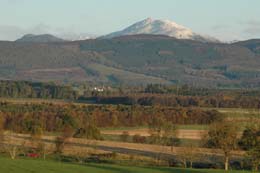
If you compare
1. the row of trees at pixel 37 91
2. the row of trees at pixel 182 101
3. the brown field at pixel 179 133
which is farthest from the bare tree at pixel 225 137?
the row of trees at pixel 37 91

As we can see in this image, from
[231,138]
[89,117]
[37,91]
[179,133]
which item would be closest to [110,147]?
[179,133]

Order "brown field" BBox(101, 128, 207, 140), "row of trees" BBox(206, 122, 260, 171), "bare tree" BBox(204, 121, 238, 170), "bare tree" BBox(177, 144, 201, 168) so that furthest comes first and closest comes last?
"brown field" BBox(101, 128, 207, 140) < "bare tree" BBox(177, 144, 201, 168) < "bare tree" BBox(204, 121, 238, 170) < "row of trees" BBox(206, 122, 260, 171)

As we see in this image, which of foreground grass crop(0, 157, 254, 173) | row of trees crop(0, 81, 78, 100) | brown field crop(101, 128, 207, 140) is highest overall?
row of trees crop(0, 81, 78, 100)

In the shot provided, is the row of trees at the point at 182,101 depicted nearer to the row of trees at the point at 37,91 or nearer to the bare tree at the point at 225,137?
the row of trees at the point at 37,91

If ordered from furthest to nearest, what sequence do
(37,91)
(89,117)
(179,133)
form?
(37,91), (89,117), (179,133)


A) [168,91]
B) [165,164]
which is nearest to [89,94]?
[168,91]

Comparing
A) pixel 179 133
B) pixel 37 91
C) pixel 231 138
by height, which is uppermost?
pixel 37 91

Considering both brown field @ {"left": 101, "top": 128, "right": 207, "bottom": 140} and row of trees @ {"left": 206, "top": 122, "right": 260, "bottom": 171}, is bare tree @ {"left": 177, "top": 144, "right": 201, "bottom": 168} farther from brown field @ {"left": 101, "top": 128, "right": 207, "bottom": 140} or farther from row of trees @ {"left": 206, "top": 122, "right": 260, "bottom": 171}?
brown field @ {"left": 101, "top": 128, "right": 207, "bottom": 140}

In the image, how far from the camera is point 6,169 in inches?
1415

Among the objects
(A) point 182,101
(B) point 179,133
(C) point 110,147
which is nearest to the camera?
(C) point 110,147

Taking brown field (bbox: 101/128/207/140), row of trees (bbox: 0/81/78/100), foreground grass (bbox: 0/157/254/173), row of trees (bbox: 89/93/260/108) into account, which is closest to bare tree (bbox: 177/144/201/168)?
foreground grass (bbox: 0/157/254/173)

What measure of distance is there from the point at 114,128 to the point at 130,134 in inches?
396

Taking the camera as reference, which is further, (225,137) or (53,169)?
(225,137)

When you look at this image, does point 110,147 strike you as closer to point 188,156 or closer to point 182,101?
point 188,156
